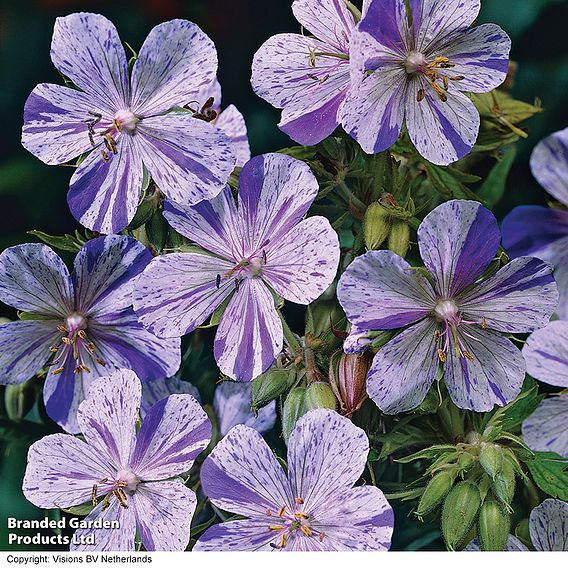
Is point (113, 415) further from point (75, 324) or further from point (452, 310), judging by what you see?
point (452, 310)

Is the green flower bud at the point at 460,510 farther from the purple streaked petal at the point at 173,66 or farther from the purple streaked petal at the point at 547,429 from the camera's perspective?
the purple streaked petal at the point at 173,66

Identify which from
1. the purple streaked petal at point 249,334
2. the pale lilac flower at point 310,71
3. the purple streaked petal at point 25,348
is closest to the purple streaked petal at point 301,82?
the pale lilac flower at point 310,71

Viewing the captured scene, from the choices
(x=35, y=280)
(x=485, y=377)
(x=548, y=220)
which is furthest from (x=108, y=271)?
(x=548, y=220)

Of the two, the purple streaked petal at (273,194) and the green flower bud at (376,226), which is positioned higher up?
the purple streaked petal at (273,194)

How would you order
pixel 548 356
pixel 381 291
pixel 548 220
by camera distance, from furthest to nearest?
pixel 548 220, pixel 548 356, pixel 381 291

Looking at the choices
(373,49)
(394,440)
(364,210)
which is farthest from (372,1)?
(394,440)

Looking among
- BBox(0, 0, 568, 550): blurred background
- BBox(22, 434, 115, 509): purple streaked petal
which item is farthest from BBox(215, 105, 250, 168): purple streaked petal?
BBox(22, 434, 115, 509): purple streaked petal
